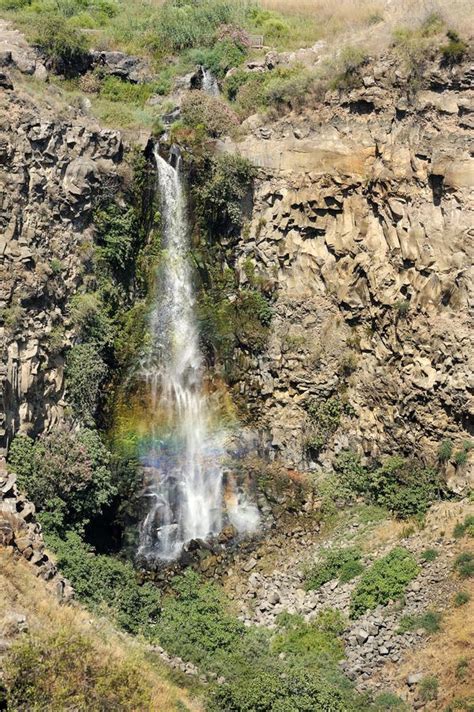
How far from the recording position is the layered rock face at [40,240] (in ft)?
54.9

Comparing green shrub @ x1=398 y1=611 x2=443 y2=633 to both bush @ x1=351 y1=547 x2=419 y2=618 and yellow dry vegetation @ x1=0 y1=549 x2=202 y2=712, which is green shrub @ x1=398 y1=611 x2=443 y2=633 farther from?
yellow dry vegetation @ x1=0 y1=549 x2=202 y2=712

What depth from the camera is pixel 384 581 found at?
15.9 metres

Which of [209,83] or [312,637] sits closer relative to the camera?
[312,637]

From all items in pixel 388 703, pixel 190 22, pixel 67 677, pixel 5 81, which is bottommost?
pixel 388 703

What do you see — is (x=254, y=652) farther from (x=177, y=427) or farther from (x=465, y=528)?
(x=177, y=427)

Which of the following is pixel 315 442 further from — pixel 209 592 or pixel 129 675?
pixel 129 675

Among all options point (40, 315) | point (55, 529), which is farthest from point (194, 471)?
point (40, 315)

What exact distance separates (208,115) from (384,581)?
15.0m

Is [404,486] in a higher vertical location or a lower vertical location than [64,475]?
lower

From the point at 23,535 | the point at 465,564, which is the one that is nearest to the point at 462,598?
the point at 465,564

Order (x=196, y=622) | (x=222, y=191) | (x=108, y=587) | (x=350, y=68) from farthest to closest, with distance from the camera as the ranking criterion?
(x=222, y=191) → (x=350, y=68) → (x=196, y=622) → (x=108, y=587)

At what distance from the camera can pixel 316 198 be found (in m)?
20.9

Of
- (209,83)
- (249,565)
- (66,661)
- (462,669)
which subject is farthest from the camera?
(209,83)

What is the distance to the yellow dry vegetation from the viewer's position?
9.06 m
